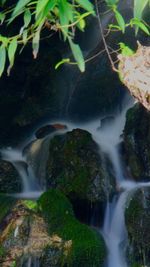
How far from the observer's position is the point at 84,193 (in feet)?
21.6

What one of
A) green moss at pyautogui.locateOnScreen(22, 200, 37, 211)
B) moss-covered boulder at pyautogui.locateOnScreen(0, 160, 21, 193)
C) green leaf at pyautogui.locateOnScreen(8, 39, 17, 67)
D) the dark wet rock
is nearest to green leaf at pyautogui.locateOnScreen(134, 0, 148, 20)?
green leaf at pyautogui.locateOnScreen(8, 39, 17, 67)

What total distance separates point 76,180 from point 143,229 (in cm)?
135

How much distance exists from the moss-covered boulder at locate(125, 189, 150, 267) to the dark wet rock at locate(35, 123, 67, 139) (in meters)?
3.05

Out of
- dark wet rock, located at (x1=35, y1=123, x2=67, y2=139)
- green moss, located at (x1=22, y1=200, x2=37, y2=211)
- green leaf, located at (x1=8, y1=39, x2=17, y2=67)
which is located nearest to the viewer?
green leaf, located at (x1=8, y1=39, x2=17, y2=67)

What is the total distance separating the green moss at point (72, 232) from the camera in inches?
220

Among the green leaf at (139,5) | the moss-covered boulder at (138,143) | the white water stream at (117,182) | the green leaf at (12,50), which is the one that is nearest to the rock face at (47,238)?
the white water stream at (117,182)

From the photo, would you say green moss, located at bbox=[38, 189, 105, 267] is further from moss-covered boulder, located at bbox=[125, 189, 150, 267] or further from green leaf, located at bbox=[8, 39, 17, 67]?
green leaf, located at bbox=[8, 39, 17, 67]

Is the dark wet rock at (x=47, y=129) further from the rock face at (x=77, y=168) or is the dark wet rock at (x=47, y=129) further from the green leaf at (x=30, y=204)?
the green leaf at (x=30, y=204)

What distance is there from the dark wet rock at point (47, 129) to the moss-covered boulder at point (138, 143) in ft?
5.50

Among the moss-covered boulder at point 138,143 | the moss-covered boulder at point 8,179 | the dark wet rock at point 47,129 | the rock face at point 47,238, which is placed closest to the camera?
the rock face at point 47,238

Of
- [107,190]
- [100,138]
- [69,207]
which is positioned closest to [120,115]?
[100,138]

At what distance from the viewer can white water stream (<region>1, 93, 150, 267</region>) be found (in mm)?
6098

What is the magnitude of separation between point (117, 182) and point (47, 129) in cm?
235

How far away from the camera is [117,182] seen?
278 inches
